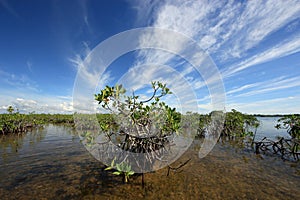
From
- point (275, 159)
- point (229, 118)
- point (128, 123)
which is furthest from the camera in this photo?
point (229, 118)

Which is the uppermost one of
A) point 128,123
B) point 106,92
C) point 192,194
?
point 106,92

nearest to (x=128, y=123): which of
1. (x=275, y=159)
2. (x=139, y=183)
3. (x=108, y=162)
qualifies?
(x=139, y=183)

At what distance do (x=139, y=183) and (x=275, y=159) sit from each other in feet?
26.0

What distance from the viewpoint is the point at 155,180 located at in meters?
5.82

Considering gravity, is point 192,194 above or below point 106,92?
below

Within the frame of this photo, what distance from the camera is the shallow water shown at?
4.95 meters

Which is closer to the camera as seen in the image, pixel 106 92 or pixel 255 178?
pixel 106 92

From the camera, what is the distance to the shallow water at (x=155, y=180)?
195 inches

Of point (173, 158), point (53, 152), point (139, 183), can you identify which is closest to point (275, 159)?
point (173, 158)

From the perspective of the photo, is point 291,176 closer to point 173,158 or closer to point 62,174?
point 173,158

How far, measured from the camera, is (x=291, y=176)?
Result: 639 centimetres

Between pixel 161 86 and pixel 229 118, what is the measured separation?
14767 millimetres

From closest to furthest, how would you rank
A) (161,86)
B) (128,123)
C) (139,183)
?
(161,86) < (139,183) < (128,123)

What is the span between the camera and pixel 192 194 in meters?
5.00
